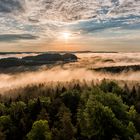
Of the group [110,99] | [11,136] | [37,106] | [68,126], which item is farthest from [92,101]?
[37,106]

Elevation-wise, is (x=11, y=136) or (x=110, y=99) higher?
(x=110, y=99)

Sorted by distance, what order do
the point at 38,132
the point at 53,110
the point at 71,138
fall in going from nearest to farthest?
the point at 71,138 → the point at 38,132 → the point at 53,110

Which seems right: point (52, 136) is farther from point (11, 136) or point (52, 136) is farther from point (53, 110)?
point (53, 110)

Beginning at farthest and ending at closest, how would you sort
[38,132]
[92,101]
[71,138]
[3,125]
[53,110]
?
[53,110] → [3,125] → [92,101] → [38,132] → [71,138]

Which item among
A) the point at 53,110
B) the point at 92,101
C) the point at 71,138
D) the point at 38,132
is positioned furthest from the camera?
the point at 53,110

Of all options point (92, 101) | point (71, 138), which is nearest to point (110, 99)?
point (92, 101)

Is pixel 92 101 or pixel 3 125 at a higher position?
pixel 92 101

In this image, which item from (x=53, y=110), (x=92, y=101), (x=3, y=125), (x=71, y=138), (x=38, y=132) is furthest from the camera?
(x=53, y=110)

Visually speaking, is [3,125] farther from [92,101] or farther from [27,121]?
[92,101]

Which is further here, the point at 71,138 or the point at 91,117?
the point at 91,117
